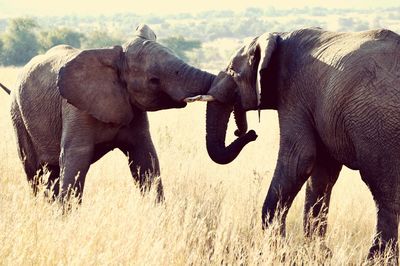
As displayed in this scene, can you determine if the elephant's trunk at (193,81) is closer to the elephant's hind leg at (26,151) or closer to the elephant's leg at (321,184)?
the elephant's leg at (321,184)

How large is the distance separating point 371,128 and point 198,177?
389 cm

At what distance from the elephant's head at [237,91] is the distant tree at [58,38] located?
46.2 m

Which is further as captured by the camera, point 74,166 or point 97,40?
point 97,40

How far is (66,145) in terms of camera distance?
25.5ft

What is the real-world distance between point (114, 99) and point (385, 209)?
9.01 ft

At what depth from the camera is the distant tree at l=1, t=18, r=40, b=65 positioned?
171 feet

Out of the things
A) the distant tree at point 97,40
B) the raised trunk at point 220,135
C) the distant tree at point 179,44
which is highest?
the raised trunk at point 220,135

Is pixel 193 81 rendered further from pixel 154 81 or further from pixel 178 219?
pixel 178 219

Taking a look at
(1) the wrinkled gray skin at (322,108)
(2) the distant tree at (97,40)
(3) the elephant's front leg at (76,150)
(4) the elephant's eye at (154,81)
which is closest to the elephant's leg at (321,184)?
(1) the wrinkled gray skin at (322,108)

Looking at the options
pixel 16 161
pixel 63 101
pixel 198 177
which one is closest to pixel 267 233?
pixel 63 101

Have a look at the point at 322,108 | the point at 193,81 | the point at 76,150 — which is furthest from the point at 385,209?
the point at 76,150

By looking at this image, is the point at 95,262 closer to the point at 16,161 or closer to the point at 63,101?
the point at 63,101

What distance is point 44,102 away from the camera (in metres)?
8.41

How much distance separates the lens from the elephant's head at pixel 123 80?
7.59 meters
